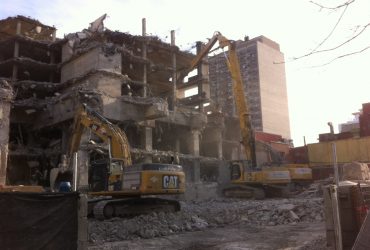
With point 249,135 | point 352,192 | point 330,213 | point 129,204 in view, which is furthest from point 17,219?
point 249,135

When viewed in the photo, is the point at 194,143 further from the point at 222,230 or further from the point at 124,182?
the point at 222,230

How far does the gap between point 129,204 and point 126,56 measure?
24.9m

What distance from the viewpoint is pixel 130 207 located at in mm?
17609

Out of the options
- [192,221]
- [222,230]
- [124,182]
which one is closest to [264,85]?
[124,182]

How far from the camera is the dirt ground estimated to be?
11.3 m

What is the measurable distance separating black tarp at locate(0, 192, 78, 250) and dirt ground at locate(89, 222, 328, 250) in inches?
141

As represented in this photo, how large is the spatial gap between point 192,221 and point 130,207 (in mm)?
2859

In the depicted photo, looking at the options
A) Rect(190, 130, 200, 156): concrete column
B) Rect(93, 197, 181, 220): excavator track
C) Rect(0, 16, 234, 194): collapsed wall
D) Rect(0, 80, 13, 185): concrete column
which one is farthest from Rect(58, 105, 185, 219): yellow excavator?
Rect(190, 130, 200, 156): concrete column

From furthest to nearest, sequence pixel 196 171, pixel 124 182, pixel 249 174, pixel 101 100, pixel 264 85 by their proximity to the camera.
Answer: pixel 264 85
pixel 196 171
pixel 101 100
pixel 249 174
pixel 124 182

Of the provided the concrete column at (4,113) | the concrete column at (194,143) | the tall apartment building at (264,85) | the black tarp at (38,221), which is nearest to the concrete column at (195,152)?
the concrete column at (194,143)

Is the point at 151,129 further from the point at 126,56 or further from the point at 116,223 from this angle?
the point at 116,223

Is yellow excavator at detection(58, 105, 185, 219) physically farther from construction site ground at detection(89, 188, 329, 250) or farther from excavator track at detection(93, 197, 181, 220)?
construction site ground at detection(89, 188, 329, 250)

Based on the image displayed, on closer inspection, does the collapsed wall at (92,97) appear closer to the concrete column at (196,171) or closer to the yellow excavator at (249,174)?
the concrete column at (196,171)

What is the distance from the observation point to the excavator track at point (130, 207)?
16.7 m
